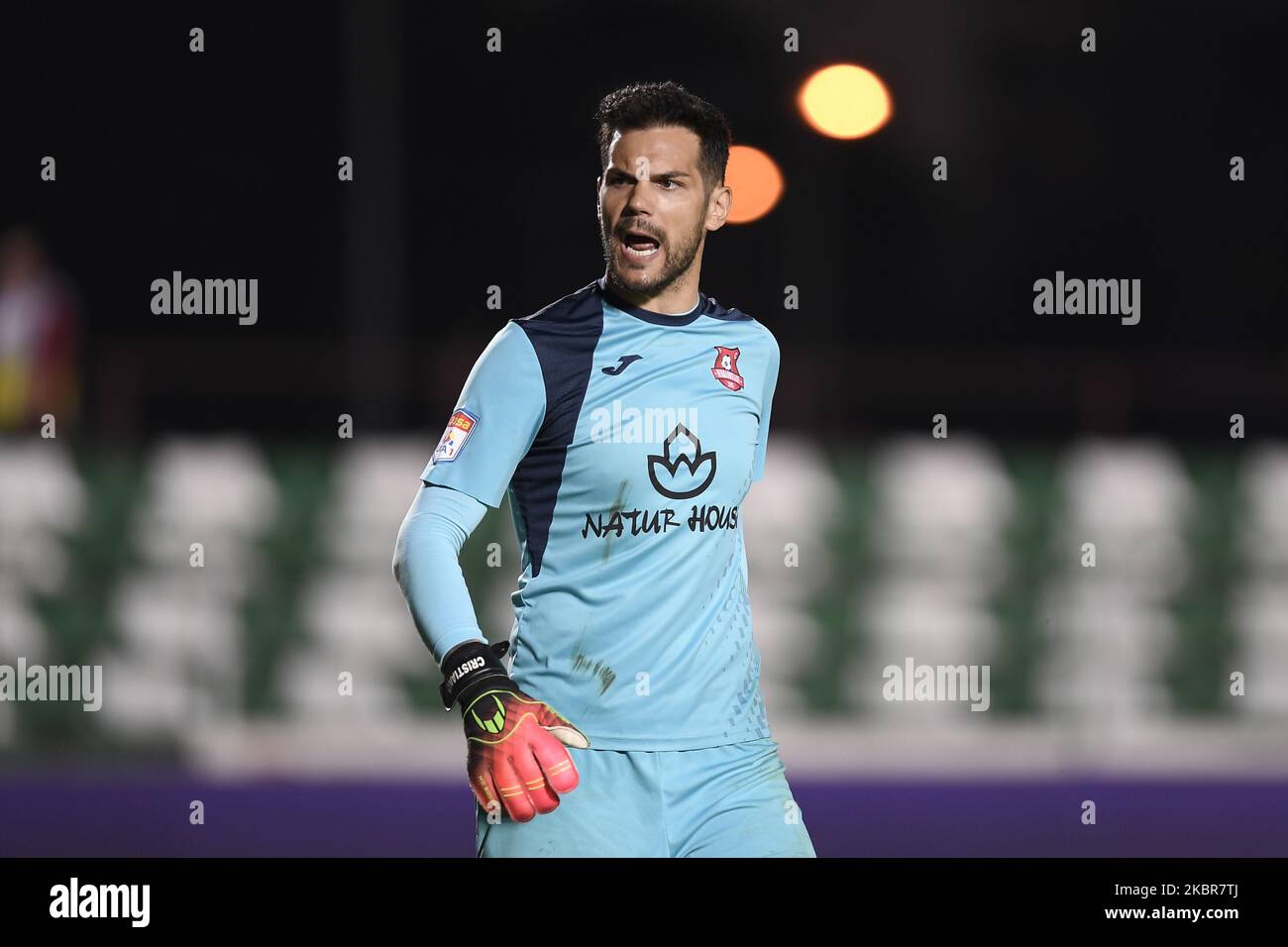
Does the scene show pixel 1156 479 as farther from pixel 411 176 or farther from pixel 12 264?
pixel 411 176

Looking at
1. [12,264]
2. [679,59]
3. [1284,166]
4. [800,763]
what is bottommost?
[800,763]

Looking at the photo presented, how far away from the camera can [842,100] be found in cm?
1869

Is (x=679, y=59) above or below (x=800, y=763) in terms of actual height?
above

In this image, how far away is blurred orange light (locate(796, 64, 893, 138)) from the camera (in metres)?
17.7

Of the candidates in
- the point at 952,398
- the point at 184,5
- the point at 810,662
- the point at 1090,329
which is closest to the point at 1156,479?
the point at 810,662

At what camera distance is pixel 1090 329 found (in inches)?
830

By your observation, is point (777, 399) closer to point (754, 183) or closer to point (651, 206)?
point (754, 183)

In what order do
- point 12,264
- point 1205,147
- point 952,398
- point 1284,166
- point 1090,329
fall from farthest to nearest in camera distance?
point 1205,147 < point 1284,166 < point 1090,329 < point 952,398 < point 12,264

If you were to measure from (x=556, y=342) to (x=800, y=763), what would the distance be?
5669mm

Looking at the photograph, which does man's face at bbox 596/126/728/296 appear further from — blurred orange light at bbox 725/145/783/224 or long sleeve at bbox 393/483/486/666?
blurred orange light at bbox 725/145/783/224

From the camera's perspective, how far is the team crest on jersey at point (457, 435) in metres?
4.32

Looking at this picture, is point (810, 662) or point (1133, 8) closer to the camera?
point (810, 662)

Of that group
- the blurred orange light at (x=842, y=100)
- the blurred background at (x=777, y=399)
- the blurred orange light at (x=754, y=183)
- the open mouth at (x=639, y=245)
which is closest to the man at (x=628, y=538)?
the open mouth at (x=639, y=245)

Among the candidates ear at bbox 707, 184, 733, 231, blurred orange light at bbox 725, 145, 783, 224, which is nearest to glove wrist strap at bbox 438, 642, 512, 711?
ear at bbox 707, 184, 733, 231
